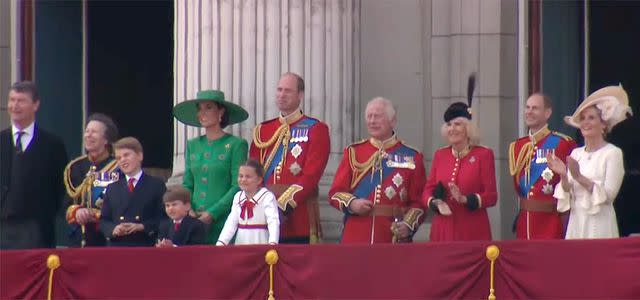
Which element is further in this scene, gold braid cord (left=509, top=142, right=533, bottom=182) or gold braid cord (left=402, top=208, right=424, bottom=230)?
gold braid cord (left=509, top=142, right=533, bottom=182)

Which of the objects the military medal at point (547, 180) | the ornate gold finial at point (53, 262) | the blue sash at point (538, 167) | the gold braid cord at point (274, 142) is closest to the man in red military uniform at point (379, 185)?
the gold braid cord at point (274, 142)

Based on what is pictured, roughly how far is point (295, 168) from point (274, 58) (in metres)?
1.59

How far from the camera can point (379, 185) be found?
48.3ft

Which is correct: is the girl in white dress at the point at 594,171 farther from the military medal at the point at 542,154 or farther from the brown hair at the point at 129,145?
the brown hair at the point at 129,145

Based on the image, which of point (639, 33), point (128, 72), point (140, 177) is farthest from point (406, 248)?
point (128, 72)

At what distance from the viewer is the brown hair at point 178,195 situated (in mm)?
14445

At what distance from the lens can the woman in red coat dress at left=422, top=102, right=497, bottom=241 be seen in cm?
1441

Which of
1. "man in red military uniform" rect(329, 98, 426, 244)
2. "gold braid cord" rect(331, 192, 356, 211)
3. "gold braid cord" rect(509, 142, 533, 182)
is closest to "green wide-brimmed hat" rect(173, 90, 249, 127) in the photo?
"man in red military uniform" rect(329, 98, 426, 244)

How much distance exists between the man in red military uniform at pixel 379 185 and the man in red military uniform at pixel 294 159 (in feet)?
0.69

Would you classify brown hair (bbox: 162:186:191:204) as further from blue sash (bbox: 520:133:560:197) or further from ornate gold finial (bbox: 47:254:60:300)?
blue sash (bbox: 520:133:560:197)

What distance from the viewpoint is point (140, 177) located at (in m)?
14.8

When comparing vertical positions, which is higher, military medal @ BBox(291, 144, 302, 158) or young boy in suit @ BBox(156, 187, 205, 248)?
military medal @ BBox(291, 144, 302, 158)

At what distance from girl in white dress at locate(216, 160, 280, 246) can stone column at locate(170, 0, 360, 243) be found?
6.03 ft

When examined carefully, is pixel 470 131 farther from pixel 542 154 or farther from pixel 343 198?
pixel 343 198
